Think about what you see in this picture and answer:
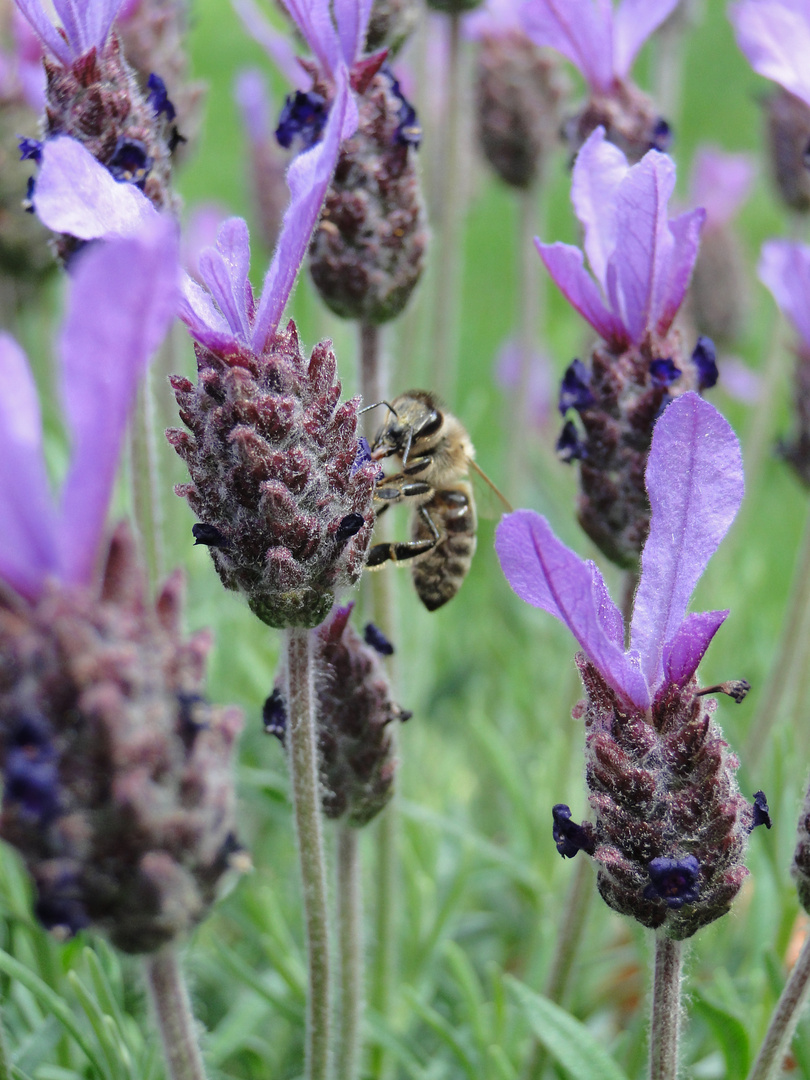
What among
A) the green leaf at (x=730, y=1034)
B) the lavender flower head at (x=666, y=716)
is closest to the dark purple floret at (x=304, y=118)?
the lavender flower head at (x=666, y=716)

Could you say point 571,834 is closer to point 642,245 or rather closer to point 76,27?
point 642,245

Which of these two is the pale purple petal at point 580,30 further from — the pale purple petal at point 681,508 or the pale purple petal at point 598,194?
the pale purple petal at point 681,508

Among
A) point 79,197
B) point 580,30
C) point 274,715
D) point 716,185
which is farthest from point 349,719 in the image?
point 716,185

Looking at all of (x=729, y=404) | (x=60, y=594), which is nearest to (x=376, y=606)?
(x=60, y=594)

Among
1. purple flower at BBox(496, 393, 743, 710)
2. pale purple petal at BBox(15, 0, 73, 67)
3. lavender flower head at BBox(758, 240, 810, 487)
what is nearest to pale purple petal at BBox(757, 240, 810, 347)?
lavender flower head at BBox(758, 240, 810, 487)

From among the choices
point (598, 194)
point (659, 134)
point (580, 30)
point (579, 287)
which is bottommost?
point (579, 287)

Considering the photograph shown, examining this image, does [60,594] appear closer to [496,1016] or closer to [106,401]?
[106,401]
